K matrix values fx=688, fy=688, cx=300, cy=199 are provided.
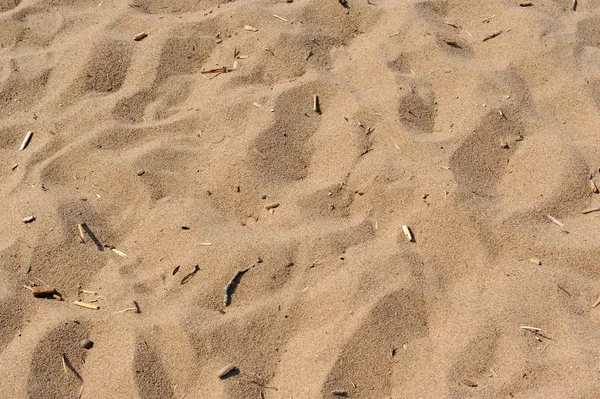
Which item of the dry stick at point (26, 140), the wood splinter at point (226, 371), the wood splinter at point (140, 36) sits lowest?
the wood splinter at point (226, 371)

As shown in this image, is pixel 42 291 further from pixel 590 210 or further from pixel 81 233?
pixel 590 210

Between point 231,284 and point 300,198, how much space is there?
0.37 m

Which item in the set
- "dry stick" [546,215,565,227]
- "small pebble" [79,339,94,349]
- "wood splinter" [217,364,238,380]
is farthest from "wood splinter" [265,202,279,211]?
"dry stick" [546,215,565,227]

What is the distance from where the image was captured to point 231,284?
6.52ft

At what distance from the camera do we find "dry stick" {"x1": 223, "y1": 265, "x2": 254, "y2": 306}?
6.44ft

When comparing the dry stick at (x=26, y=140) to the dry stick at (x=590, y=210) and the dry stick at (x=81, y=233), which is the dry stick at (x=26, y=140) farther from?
the dry stick at (x=590, y=210)

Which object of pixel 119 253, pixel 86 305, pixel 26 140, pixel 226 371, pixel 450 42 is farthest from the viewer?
A: pixel 450 42

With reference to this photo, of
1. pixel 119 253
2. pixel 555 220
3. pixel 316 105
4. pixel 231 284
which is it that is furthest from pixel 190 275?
pixel 555 220

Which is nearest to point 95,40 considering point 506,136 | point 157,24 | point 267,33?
point 157,24

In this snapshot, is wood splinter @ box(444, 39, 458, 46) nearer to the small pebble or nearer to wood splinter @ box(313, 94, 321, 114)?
wood splinter @ box(313, 94, 321, 114)

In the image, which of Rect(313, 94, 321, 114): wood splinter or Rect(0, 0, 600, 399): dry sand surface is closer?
Rect(0, 0, 600, 399): dry sand surface

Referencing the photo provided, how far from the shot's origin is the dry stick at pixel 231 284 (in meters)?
1.96

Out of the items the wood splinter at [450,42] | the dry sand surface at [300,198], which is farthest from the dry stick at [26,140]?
the wood splinter at [450,42]

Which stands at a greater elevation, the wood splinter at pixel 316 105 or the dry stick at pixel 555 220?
the wood splinter at pixel 316 105
